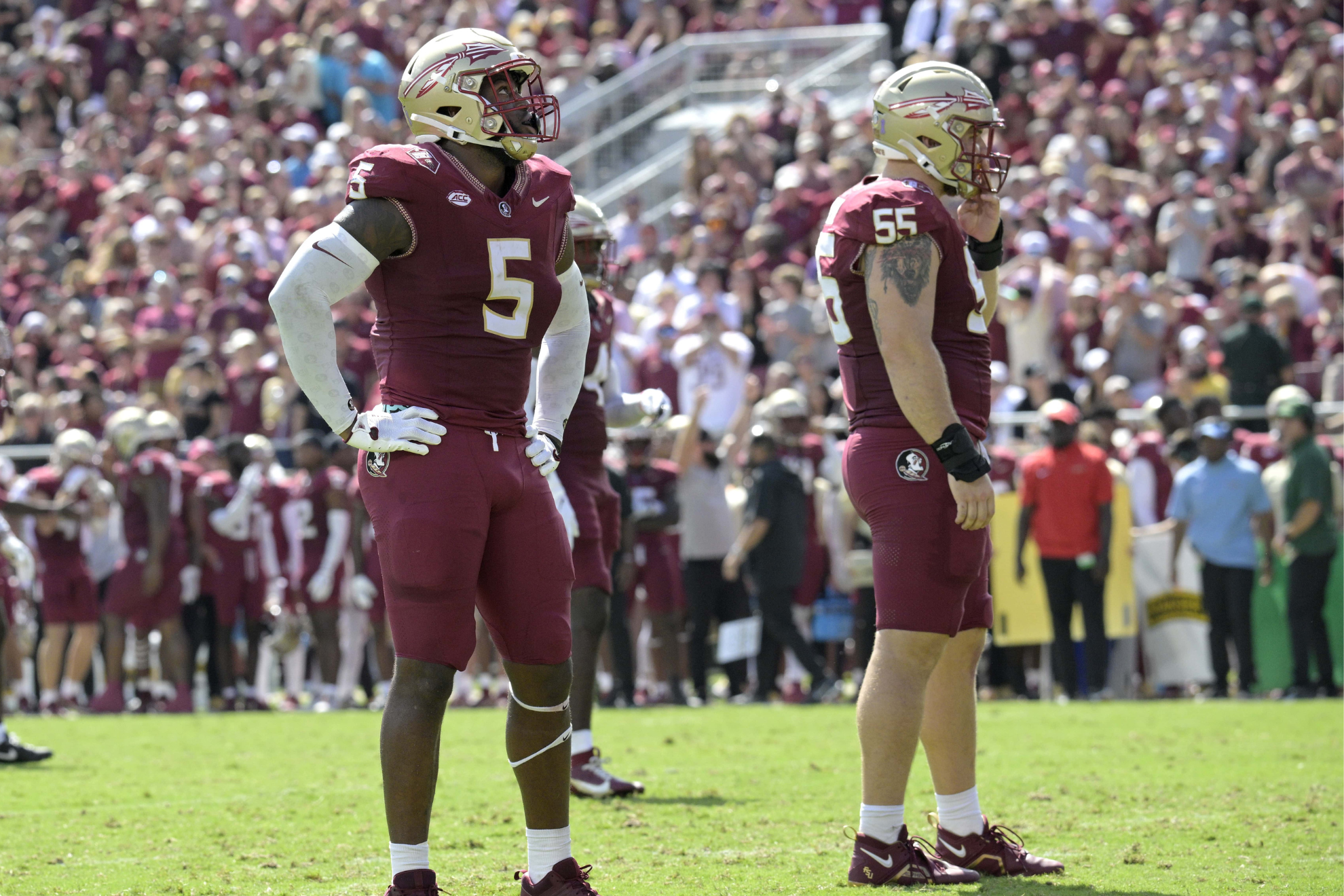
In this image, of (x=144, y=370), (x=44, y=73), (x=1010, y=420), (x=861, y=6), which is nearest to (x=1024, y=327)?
(x=1010, y=420)

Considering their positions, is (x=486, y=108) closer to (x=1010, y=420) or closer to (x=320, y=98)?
(x=1010, y=420)

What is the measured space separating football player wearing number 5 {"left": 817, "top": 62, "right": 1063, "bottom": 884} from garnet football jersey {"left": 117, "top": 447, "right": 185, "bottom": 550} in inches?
360

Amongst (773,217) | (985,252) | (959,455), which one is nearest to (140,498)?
(773,217)

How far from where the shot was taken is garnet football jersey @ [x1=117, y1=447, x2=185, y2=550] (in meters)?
13.6

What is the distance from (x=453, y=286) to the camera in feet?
15.1

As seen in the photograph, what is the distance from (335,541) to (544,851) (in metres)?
9.29

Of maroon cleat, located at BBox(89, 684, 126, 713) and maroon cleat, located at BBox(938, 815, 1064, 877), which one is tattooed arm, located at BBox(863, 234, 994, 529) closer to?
maroon cleat, located at BBox(938, 815, 1064, 877)

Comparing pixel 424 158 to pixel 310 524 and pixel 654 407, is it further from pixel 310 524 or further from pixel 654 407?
pixel 310 524

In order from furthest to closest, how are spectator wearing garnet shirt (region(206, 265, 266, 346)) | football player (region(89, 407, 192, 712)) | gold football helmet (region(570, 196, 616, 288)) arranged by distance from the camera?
spectator wearing garnet shirt (region(206, 265, 266, 346)), football player (region(89, 407, 192, 712)), gold football helmet (region(570, 196, 616, 288))

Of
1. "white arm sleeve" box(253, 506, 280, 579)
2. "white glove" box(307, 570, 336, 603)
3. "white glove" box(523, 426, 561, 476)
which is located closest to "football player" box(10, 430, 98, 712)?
"white arm sleeve" box(253, 506, 280, 579)

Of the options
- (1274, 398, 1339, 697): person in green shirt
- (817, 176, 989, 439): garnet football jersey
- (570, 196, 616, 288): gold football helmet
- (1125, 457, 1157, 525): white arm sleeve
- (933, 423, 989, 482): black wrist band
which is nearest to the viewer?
(933, 423, 989, 482): black wrist band

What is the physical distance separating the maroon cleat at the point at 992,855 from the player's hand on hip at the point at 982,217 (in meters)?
1.80

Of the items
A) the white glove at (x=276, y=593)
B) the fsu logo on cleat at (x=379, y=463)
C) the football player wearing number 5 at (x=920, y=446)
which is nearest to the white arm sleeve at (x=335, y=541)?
the white glove at (x=276, y=593)

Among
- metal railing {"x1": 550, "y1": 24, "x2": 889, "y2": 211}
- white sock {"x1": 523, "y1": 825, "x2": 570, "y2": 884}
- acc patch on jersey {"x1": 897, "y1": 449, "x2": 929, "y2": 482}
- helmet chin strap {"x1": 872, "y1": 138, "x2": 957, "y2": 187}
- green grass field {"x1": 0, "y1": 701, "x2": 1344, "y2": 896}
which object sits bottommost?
green grass field {"x1": 0, "y1": 701, "x2": 1344, "y2": 896}
